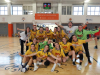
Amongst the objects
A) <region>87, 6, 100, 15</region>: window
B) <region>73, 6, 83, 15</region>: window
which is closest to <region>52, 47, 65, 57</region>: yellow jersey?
<region>73, 6, 83, 15</region>: window

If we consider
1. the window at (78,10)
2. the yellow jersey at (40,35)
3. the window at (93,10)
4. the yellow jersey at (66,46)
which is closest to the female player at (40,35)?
the yellow jersey at (40,35)

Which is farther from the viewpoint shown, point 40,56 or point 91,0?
point 91,0

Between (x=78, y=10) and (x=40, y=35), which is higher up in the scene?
(x=78, y=10)

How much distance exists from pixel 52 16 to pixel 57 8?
2.05 m

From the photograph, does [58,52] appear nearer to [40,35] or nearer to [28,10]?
[40,35]

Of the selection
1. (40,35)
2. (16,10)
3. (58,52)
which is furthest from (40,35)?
(16,10)

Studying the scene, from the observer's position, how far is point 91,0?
15.5m

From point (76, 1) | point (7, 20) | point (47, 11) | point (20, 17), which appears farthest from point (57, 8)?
point (7, 20)

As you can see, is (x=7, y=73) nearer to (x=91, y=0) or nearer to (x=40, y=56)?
(x=40, y=56)

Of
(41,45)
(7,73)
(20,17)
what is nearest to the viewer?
(7,73)

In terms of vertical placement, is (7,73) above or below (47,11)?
below

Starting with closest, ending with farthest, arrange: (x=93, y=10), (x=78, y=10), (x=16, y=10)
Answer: (x=93, y=10) → (x=78, y=10) → (x=16, y=10)

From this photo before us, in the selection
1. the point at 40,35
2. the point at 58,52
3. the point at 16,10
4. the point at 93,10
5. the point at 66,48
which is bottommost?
the point at 58,52

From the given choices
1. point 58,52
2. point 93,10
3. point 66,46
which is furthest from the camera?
point 93,10
